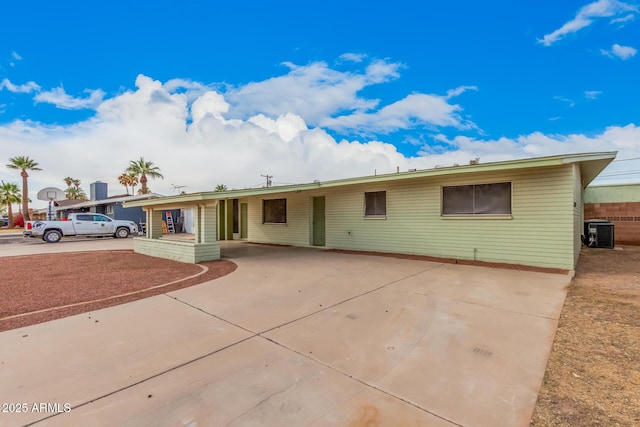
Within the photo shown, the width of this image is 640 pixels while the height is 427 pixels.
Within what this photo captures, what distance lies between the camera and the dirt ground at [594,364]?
204 cm

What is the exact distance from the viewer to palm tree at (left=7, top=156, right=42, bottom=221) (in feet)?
112

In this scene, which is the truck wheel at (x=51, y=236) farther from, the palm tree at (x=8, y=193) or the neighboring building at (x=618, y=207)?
the palm tree at (x=8, y=193)

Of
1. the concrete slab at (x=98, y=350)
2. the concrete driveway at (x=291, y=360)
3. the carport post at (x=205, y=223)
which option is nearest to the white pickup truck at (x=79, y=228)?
the carport post at (x=205, y=223)

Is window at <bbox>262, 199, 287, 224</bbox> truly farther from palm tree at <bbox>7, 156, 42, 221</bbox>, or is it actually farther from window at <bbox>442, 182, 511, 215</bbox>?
palm tree at <bbox>7, 156, 42, 221</bbox>

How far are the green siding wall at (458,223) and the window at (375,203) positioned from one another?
19 centimetres

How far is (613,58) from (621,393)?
51.4ft

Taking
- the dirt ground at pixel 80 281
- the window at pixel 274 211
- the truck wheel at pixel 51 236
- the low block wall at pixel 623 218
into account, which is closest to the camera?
the dirt ground at pixel 80 281

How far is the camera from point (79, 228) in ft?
55.6

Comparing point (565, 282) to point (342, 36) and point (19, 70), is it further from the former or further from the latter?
point (19, 70)

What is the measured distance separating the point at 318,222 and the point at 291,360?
9696 millimetres

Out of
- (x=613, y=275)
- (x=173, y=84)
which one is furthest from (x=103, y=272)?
(x=613, y=275)

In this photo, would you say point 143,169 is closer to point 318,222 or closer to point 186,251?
point 318,222

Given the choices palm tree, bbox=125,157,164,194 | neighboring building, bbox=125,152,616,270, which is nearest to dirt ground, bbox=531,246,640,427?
neighboring building, bbox=125,152,616,270

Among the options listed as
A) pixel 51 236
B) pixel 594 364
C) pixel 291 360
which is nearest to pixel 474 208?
pixel 594 364
